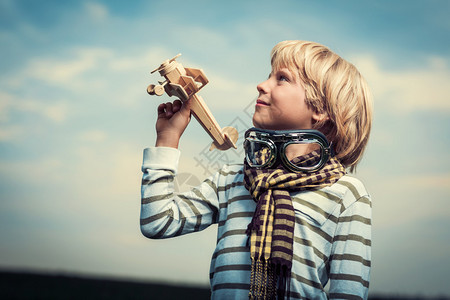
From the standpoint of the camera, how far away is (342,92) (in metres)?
1.83

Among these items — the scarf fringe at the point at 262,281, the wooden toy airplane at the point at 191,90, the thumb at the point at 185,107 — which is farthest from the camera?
the thumb at the point at 185,107

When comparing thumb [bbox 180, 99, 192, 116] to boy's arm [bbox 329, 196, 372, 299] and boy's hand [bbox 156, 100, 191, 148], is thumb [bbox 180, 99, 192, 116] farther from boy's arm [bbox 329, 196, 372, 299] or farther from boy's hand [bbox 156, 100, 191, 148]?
boy's arm [bbox 329, 196, 372, 299]

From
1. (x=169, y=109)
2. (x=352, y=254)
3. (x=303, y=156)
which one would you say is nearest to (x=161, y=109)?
(x=169, y=109)

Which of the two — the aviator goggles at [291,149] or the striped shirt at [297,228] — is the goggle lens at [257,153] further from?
the striped shirt at [297,228]

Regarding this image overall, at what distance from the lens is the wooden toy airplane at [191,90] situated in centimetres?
172

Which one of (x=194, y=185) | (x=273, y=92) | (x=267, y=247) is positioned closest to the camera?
(x=267, y=247)

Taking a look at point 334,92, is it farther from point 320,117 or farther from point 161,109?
point 161,109

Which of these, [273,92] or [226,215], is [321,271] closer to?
[226,215]

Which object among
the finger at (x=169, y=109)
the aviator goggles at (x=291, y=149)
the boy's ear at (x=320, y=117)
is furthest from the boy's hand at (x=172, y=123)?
the boy's ear at (x=320, y=117)

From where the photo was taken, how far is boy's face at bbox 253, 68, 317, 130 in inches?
69.2

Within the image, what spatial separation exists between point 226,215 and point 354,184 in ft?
1.65

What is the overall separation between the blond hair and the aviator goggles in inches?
3.7

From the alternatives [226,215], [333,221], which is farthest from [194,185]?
[333,221]

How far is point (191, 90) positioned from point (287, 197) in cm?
53
